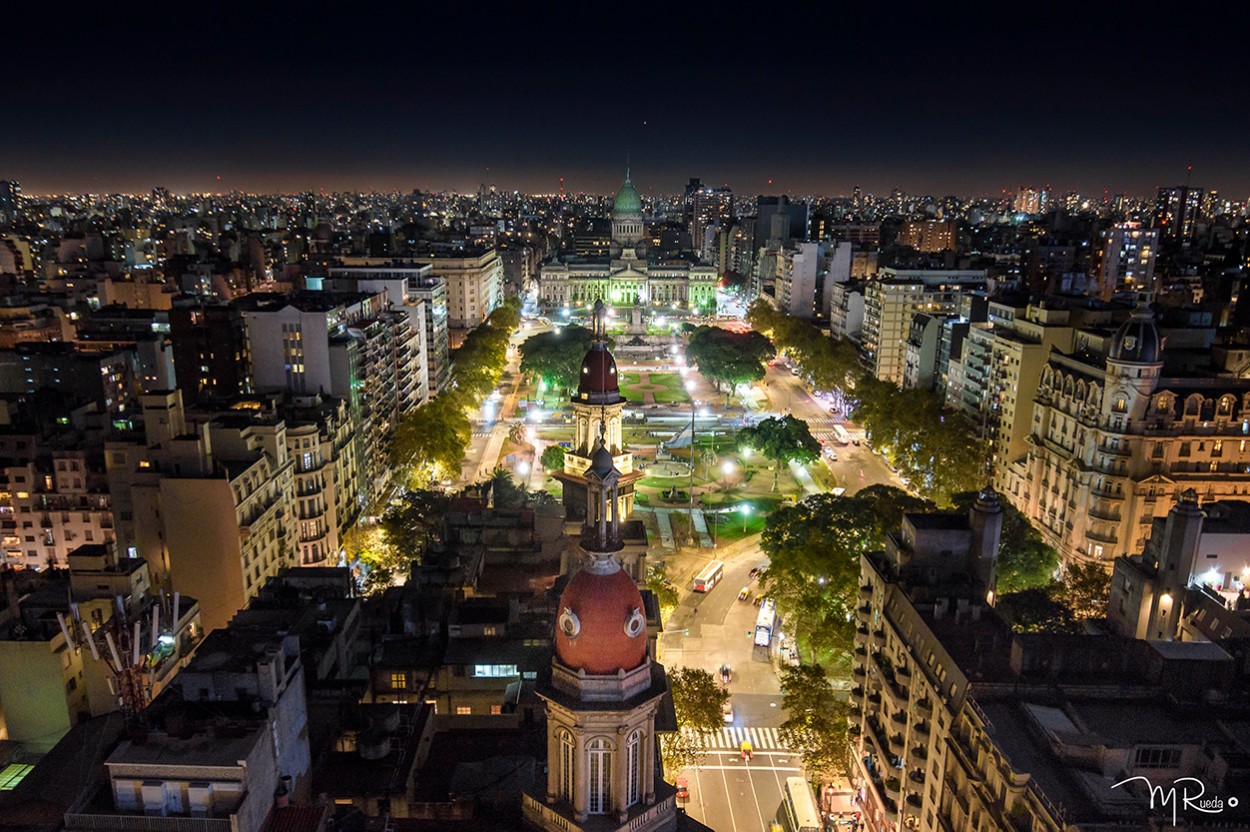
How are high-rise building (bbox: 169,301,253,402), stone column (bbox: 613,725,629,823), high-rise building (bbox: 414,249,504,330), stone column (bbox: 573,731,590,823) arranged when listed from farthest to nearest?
high-rise building (bbox: 414,249,504,330)
high-rise building (bbox: 169,301,253,402)
stone column (bbox: 573,731,590,823)
stone column (bbox: 613,725,629,823)

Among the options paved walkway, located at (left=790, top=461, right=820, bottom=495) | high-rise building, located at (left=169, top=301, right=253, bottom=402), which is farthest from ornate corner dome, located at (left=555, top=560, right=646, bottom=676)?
high-rise building, located at (left=169, top=301, right=253, bottom=402)

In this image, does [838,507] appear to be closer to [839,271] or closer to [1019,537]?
[1019,537]

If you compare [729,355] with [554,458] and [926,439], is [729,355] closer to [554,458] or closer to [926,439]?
[926,439]

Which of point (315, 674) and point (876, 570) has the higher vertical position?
point (876, 570)

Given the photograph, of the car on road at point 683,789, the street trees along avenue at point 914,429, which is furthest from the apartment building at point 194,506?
the street trees along avenue at point 914,429

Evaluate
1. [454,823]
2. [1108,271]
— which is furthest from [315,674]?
[1108,271]

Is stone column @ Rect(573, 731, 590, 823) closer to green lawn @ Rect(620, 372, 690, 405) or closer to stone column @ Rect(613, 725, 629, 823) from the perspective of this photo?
stone column @ Rect(613, 725, 629, 823)
